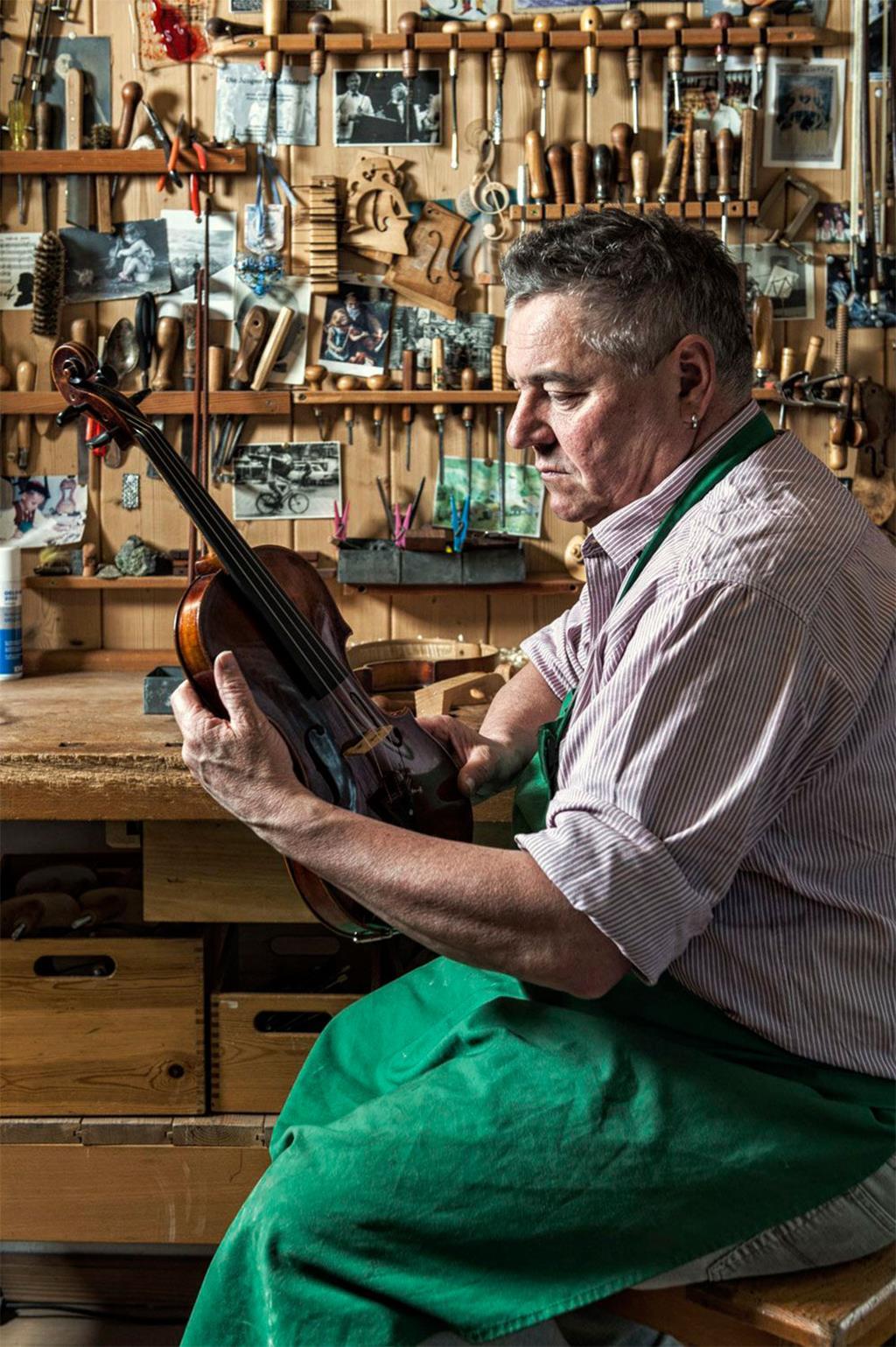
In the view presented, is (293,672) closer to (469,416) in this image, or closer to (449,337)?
(469,416)

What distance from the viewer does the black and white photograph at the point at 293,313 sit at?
10.2 feet

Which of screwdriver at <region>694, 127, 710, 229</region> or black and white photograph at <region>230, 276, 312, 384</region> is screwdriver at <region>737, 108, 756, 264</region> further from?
black and white photograph at <region>230, 276, 312, 384</region>

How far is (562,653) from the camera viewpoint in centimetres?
199

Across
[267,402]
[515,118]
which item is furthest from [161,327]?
[515,118]

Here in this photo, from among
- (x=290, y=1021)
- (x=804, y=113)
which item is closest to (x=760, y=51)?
(x=804, y=113)

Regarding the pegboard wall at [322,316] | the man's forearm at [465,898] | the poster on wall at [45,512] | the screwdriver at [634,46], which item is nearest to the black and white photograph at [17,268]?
the pegboard wall at [322,316]

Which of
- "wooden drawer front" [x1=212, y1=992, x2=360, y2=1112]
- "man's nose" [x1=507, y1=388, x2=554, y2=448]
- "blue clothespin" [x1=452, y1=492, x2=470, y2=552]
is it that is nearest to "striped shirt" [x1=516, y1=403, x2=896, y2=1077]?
"man's nose" [x1=507, y1=388, x2=554, y2=448]

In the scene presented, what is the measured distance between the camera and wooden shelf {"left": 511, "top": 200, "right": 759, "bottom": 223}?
9.82 ft

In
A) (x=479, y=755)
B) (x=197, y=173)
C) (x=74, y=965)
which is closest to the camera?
(x=479, y=755)

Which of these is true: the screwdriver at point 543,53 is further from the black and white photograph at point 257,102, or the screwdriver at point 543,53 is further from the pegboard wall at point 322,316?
the black and white photograph at point 257,102

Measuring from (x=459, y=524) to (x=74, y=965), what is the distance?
1.36 meters

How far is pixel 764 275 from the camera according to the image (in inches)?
123

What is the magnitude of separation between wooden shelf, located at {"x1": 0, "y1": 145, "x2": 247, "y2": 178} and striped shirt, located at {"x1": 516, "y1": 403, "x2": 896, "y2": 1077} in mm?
2109

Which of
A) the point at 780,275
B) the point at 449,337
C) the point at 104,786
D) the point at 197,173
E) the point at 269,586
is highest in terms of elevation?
the point at 197,173
